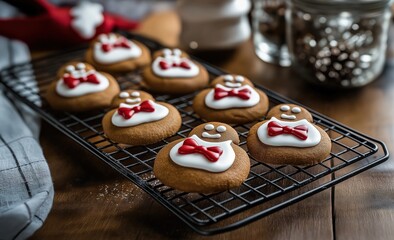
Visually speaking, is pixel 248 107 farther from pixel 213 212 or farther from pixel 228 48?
pixel 228 48

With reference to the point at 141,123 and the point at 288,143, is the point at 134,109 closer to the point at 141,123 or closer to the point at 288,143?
the point at 141,123

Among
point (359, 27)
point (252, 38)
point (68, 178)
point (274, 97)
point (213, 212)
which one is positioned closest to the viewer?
point (213, 212)

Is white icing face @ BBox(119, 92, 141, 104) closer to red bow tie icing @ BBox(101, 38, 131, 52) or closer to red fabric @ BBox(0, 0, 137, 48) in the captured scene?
red bow tie icing @ BBox(101, 38, 131, 52)

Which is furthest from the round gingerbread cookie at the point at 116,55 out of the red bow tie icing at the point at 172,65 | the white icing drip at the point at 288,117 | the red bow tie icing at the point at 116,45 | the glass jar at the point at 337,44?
the white icing drip at the point at 288,117

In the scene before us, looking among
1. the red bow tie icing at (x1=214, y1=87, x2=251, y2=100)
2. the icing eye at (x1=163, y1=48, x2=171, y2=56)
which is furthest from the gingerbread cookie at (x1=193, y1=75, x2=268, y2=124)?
the icing eye at (x1=163, y1=48, x2=171, y2=56)

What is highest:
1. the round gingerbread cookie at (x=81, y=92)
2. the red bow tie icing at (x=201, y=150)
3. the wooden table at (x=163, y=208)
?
the red bow tie icing at (x=201, y=150)

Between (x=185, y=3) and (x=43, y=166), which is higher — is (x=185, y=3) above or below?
above

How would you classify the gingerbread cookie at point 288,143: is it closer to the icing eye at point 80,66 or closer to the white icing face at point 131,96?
the white icing face at point 131,96

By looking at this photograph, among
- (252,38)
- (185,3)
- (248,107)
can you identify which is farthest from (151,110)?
(252,38)
